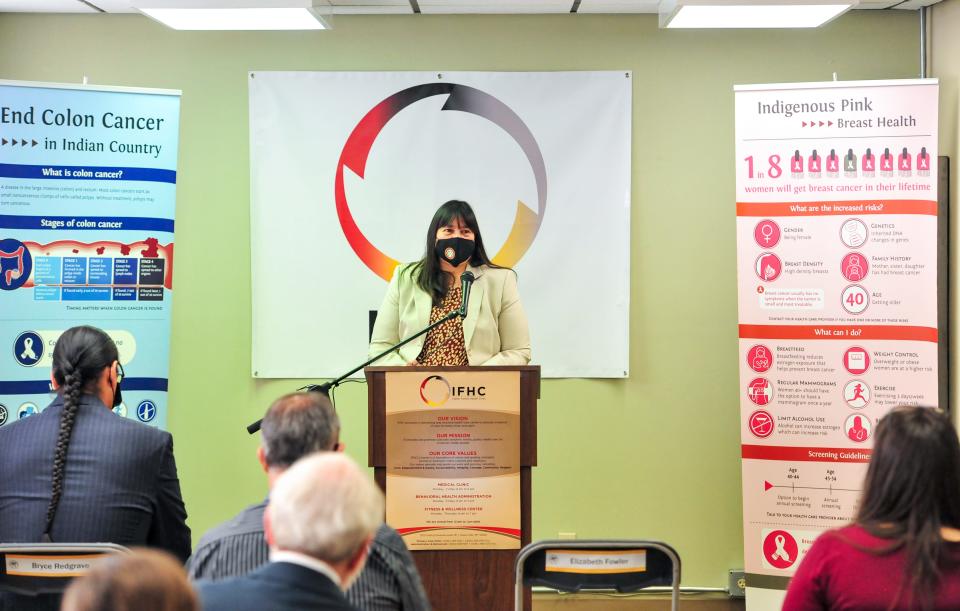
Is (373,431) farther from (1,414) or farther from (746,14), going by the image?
(746,14)

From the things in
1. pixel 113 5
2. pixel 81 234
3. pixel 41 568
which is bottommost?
pixel 41 568

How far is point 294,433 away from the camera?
7.15 ft

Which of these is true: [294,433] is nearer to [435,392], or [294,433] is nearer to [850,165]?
[435,392]

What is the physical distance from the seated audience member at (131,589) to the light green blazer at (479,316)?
2.90 meters

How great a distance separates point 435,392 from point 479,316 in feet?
3.10

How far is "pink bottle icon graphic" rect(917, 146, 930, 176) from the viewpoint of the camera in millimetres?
4406

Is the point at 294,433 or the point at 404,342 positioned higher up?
the point at 404,342

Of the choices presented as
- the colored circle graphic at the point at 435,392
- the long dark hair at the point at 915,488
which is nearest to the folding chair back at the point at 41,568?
the colored circle graphic at the point at 435,392

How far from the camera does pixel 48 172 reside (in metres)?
4.21

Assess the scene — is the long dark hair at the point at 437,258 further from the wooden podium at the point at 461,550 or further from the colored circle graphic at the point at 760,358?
the colored circle graphic at the point at 760,358

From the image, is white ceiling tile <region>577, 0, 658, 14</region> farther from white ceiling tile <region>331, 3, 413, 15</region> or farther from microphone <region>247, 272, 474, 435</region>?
microphone <region>247, 272, 474, 435</region>

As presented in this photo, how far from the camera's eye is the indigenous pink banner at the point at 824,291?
4.42m

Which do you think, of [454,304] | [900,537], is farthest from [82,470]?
[900,537]

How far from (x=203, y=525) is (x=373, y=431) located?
8.03 ft
